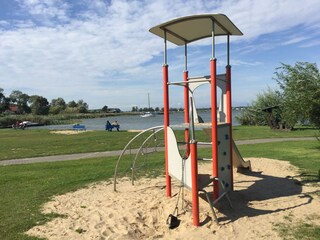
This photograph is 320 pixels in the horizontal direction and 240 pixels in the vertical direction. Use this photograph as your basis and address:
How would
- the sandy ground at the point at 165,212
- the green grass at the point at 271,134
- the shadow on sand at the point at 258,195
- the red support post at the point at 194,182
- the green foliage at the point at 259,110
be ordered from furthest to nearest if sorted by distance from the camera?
the green foliage at the point at 259,110
the green grass at the point at 271,134
the shadow on sand at the point at 258,195
the red support post at the point at 194,182
the sandy ground at the point at 165,212

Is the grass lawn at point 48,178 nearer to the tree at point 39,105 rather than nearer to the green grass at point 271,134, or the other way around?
the green grass at point 271,134

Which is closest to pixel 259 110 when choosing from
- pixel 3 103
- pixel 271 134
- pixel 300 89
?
pixel 271 134

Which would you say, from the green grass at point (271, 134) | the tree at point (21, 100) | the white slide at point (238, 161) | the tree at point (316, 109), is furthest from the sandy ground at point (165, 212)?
the tree at point (21, 100)

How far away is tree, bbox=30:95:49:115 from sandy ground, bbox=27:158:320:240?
98.1 metres

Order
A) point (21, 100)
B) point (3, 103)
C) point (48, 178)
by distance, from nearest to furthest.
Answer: point (48, 178) → point (3, 103) → point (21, 100)

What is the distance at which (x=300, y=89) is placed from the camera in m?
11.8

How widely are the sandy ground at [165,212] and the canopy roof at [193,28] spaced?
3561 mm

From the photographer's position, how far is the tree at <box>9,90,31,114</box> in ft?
341

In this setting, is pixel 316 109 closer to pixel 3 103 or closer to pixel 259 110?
pixel 259 110

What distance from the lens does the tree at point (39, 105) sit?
10106 centimetres

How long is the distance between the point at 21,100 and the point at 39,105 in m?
8.05

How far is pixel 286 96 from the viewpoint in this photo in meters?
12.8

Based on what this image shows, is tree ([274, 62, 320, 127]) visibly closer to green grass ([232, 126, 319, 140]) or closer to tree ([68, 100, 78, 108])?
green grass ([232, 126, 319, 140])

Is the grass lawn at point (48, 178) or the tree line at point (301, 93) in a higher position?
the tree line at point (301, 93)
